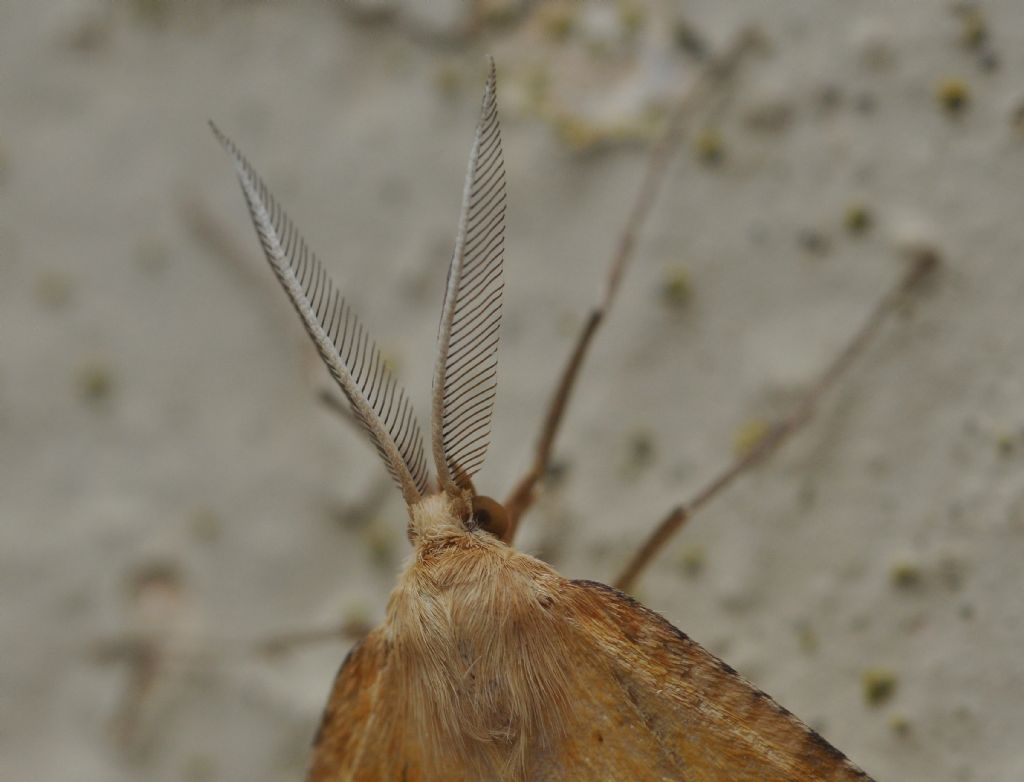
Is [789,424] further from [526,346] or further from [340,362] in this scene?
[340,362]

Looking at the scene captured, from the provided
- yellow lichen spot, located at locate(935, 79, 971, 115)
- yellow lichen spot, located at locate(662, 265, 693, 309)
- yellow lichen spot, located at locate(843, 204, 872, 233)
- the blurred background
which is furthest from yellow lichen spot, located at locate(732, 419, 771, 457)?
yellow lichen spot, located at locate(935, 79, 971, 115)

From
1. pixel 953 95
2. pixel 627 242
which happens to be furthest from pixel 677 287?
pixel 953 95

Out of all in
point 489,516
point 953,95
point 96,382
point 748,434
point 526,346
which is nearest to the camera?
point 489,516

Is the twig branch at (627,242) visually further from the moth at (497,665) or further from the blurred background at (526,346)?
the moth at (497,665)

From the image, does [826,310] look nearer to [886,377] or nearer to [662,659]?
[886,377]

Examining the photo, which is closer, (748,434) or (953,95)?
(953,95)

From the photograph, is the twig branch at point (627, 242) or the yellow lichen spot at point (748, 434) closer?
the twig branch at point (627, 242)

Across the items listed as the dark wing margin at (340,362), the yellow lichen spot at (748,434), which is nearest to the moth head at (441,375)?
the dark wing margin at (340,362)
